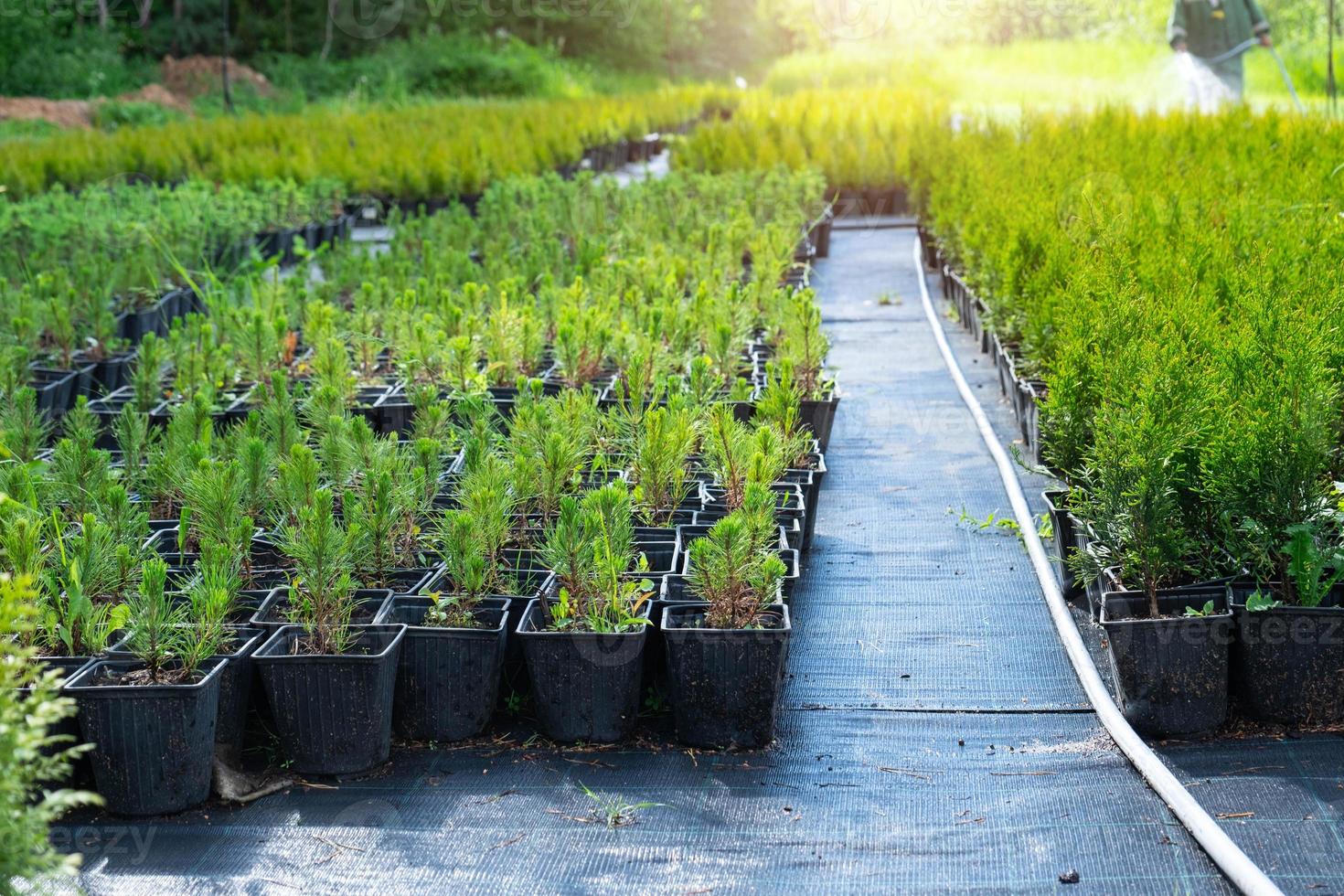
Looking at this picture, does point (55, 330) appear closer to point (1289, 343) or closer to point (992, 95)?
point (1289, 343)

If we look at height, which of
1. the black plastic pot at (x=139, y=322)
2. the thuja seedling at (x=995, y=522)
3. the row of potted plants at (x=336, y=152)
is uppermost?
the row of potted plants at (x=336, y=152)

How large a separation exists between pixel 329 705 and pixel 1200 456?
7.64ft

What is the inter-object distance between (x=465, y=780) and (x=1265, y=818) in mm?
1751

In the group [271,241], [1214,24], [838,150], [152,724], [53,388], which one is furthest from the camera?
[1214,24]

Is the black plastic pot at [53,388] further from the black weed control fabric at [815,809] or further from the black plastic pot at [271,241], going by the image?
the black plastic pot at [271,241]

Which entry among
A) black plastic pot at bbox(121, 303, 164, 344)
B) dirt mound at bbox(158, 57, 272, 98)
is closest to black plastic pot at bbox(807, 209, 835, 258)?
black plastic pot at bbox(121, 303, 164, 344)

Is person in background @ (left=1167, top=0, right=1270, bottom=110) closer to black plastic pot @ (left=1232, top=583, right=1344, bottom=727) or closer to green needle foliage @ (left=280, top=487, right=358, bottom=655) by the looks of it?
black plastic pot @ (left=1232, top=583, right=1344, bottom=727)

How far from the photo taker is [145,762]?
9.29 ft

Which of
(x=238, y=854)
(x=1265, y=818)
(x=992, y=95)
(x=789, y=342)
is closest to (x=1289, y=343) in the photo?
(x=1265, y=818)

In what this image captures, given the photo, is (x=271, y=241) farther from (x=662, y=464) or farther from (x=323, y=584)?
(x=323, y=584)

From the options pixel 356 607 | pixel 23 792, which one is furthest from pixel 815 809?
pixel 23 792

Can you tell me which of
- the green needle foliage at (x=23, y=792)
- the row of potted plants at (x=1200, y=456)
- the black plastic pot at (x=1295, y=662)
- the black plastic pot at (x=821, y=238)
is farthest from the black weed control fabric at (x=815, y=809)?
the black plastic pot at (x=821, y=238)

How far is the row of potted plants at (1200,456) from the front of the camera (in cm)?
310

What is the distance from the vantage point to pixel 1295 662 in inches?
121
